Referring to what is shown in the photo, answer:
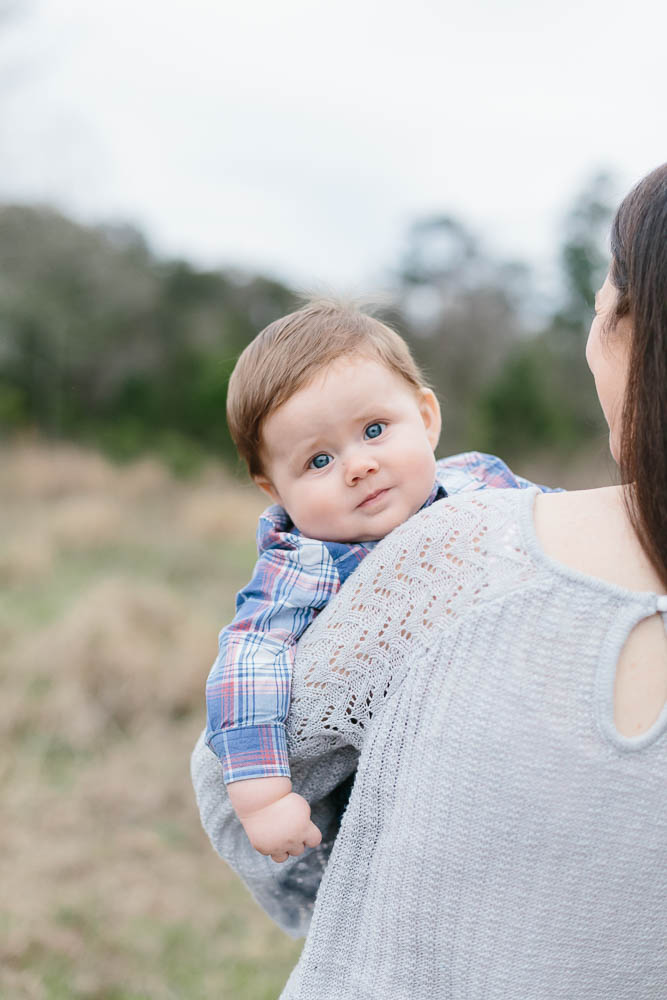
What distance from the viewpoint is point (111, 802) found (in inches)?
196

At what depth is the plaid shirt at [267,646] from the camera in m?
1.35

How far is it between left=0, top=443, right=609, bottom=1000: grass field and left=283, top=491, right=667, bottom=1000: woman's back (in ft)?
1.26

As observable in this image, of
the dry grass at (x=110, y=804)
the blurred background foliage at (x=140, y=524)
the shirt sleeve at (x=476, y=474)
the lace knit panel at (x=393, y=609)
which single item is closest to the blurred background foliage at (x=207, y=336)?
the blurred background foliage at (x=140, y=524)

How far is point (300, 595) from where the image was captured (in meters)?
1.43

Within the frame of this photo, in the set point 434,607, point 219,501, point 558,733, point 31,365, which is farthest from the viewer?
point 31,365

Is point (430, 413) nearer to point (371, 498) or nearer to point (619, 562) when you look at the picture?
point (371, 498)

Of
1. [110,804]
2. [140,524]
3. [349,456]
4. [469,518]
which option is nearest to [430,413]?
[349,456]

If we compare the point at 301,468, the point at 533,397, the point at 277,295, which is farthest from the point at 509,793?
the point at 277,295

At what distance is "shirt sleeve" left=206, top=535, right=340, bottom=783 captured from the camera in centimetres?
135

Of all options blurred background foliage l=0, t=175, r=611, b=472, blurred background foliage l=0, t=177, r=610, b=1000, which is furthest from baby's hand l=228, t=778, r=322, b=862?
blurred background foliage l=0, t=175, r=611, b=472

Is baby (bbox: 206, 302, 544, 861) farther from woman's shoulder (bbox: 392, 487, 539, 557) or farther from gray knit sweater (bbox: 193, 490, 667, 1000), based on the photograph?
woman's shoulder (bbox: 392, 487, 539, 557)

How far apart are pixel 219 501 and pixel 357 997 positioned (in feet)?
37.2

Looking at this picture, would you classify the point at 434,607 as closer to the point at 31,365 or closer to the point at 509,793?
the point at 509,793

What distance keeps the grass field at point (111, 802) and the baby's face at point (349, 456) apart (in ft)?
1.03
